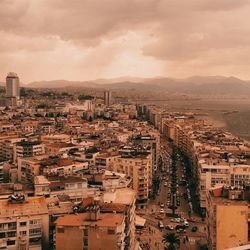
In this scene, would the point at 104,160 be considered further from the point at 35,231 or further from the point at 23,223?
the point at 23,223

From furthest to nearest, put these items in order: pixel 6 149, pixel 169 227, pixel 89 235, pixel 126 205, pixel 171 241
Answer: pixel 6 149, pixel 169 227, pixel 171 241, pixel 126 205, pixel 89 235

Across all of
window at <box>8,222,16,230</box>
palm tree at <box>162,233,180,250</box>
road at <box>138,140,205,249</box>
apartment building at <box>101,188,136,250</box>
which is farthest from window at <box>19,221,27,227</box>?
road at <box>138,140,205,249</box>

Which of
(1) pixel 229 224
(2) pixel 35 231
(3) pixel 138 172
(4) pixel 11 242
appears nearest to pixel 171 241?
(1) pixel 229 224

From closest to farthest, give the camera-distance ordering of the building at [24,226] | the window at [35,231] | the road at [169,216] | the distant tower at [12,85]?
the building at [24,226], the window at [35,231], the road at [169,216], the distant tower at [12,85]

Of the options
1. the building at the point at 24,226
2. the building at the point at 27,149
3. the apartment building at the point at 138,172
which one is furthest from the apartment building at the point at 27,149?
the building at the point at 24,226

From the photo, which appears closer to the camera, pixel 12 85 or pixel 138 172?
pixel 138 172

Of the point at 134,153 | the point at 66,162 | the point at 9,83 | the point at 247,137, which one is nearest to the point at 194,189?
the point at 134,153

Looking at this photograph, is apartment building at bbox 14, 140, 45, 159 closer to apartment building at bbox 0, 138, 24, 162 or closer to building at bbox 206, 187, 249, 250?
apartment building at bbox 0, 138, 24, 162

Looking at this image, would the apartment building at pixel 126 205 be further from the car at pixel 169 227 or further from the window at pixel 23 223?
the car at pixel 169 227

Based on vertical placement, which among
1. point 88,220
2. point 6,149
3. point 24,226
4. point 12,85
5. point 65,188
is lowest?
point 6,149
